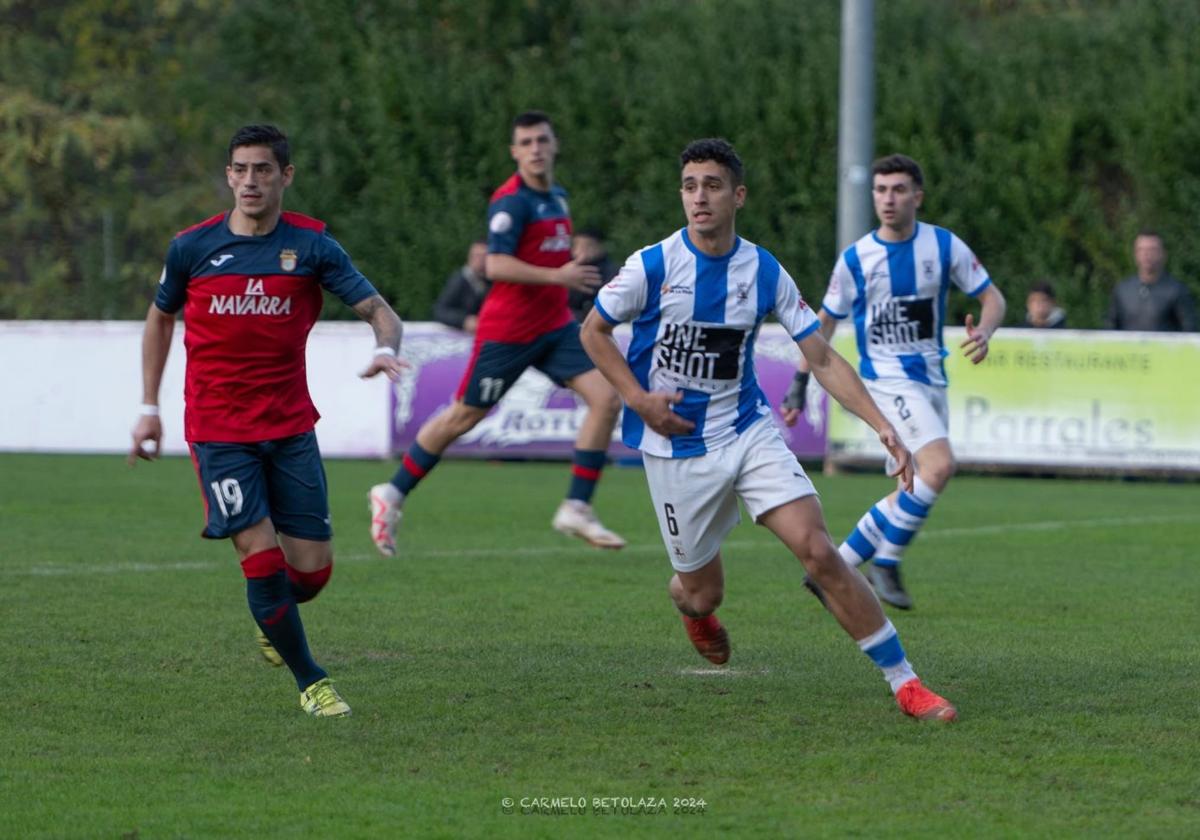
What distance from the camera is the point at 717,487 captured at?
22.0 feet

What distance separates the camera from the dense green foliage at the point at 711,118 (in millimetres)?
21000

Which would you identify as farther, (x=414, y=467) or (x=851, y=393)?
(x=414, y=467)

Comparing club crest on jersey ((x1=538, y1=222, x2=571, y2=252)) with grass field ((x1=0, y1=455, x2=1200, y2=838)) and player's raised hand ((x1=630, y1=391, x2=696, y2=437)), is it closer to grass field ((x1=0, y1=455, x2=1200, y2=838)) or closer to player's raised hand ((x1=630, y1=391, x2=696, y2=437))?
grass field ((x1=0, y1=455, x2=1200, y2=838))

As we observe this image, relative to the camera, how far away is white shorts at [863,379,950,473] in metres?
9.49

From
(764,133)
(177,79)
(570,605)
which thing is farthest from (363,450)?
(177,79)

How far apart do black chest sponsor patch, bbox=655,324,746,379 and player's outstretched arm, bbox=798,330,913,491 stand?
9.6 inches

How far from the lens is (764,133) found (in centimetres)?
2245

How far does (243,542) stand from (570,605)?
2.89 metres

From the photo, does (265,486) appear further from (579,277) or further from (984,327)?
(984,327)

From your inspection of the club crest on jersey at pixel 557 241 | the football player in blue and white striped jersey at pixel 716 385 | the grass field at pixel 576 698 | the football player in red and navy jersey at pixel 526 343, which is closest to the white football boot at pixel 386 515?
the football player in red and navy jersey at pixel 526 343

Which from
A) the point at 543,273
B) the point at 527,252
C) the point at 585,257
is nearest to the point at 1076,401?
the point at 585,257

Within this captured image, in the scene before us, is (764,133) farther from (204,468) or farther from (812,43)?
(204,468)

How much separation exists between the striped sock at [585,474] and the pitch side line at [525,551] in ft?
1.24

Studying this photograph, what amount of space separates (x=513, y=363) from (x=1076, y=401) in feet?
26.2
